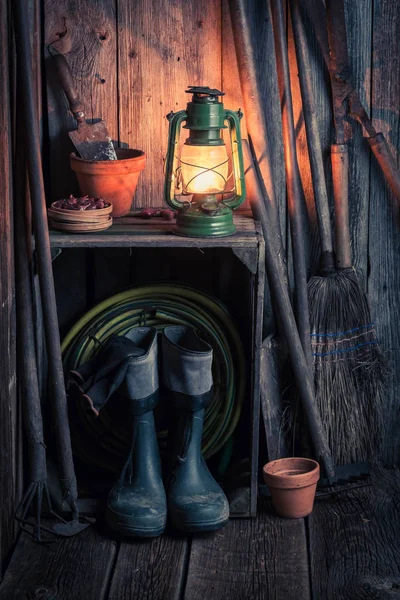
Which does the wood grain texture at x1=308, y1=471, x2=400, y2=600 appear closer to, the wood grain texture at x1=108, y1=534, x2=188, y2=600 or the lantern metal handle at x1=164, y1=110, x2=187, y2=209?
the wood grain texture at x1=108, y1=534, x2=188, y2=600

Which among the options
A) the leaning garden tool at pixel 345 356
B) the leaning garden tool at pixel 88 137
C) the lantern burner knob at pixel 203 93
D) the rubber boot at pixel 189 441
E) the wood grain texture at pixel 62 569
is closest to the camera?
the wood grain texture at pixel 62 569

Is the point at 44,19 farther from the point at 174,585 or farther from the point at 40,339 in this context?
the point at 174,585

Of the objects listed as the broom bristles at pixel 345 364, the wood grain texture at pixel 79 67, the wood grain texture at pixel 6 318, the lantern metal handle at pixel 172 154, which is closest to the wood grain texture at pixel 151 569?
the wood grain texture at pixel 6 318

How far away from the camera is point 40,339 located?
109 inches

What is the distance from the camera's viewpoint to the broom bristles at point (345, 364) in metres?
2.89

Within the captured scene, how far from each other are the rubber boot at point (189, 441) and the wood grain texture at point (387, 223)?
0.67 meters

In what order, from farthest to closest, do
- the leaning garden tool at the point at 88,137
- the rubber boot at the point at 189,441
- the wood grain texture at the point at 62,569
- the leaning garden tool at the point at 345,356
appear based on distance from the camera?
the leaning garden tool at the point at 345,356 → the leaning garden tool at the point at 88,137 → the rubber boot at the point at 189,441 → the wood grain texture at the point at 62,569

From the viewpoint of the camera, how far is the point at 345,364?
115 inches

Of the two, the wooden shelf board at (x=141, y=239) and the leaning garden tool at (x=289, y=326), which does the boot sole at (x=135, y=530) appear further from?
the wooden shelf board at (x=141, y=239)

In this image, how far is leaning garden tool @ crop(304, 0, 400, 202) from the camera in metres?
2.72

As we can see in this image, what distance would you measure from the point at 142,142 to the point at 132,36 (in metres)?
0.31

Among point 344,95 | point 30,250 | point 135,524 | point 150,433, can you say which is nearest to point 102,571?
point 135,524

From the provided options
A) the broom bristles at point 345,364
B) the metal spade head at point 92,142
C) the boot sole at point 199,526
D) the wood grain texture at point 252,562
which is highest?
the metal spade head at point 92,142

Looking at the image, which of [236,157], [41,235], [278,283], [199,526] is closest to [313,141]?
[236,157]
